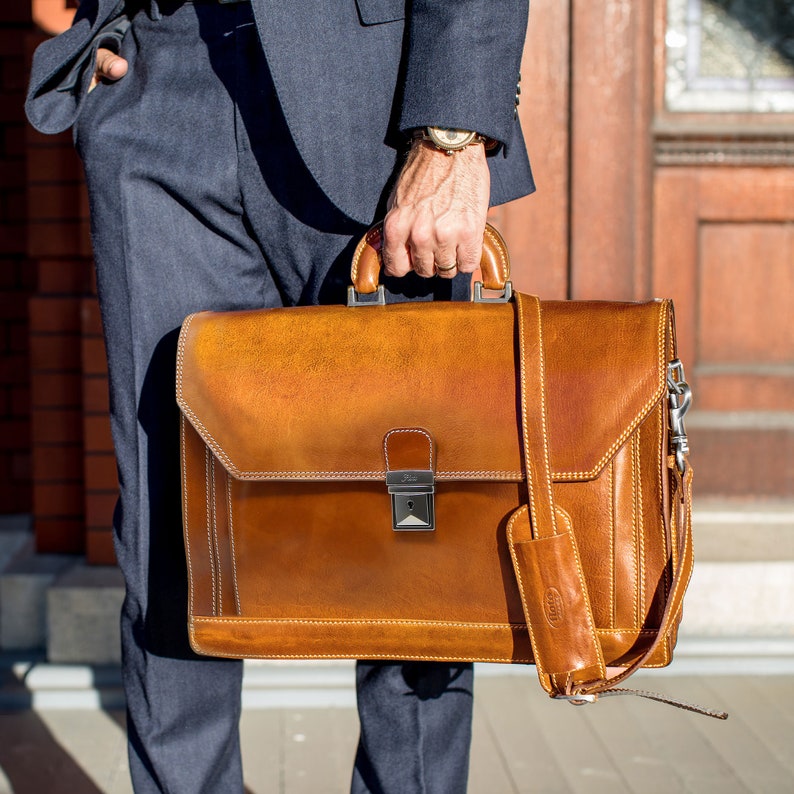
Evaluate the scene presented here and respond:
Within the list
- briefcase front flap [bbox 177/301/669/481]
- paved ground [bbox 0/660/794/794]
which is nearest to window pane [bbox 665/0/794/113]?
paved ground [bbox 0/660/794/794]

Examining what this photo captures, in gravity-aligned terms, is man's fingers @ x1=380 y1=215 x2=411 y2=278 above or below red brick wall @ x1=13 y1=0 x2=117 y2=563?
above

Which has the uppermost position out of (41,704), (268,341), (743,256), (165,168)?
(165,168)

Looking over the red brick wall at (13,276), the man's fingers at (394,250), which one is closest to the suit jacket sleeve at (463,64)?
the man's fingers at (394,250)

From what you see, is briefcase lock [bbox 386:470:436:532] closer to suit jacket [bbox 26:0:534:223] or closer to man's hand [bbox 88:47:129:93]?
suit jacket [bbox 26:0:534:223]

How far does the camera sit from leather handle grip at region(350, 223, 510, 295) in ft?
3.93

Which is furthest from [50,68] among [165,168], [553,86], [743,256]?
[743,256]

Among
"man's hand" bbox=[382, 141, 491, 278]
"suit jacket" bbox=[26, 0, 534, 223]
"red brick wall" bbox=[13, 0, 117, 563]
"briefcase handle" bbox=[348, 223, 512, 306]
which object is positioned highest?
"suit jacket" bbox=[26, 0, 534, 223]

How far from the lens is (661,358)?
1158 mm

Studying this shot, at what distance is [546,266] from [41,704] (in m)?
1.62

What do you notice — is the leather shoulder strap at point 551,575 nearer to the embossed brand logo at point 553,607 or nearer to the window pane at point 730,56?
the embossed brand logo at point 553,607

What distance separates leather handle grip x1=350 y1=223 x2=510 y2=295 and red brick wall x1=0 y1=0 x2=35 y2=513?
2.04m

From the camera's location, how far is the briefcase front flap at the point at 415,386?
3.76ft

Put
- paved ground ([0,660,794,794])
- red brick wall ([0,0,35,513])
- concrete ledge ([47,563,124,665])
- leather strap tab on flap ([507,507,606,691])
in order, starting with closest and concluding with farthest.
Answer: leather strap tab on flap ([507,507,606,691]), paved ground ([0,660,794,794]), concrete ledge ([47,563,124,665]), red brick wall ([0,0,35,513])

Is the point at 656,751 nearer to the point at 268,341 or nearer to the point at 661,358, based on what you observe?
the point at 661,358
